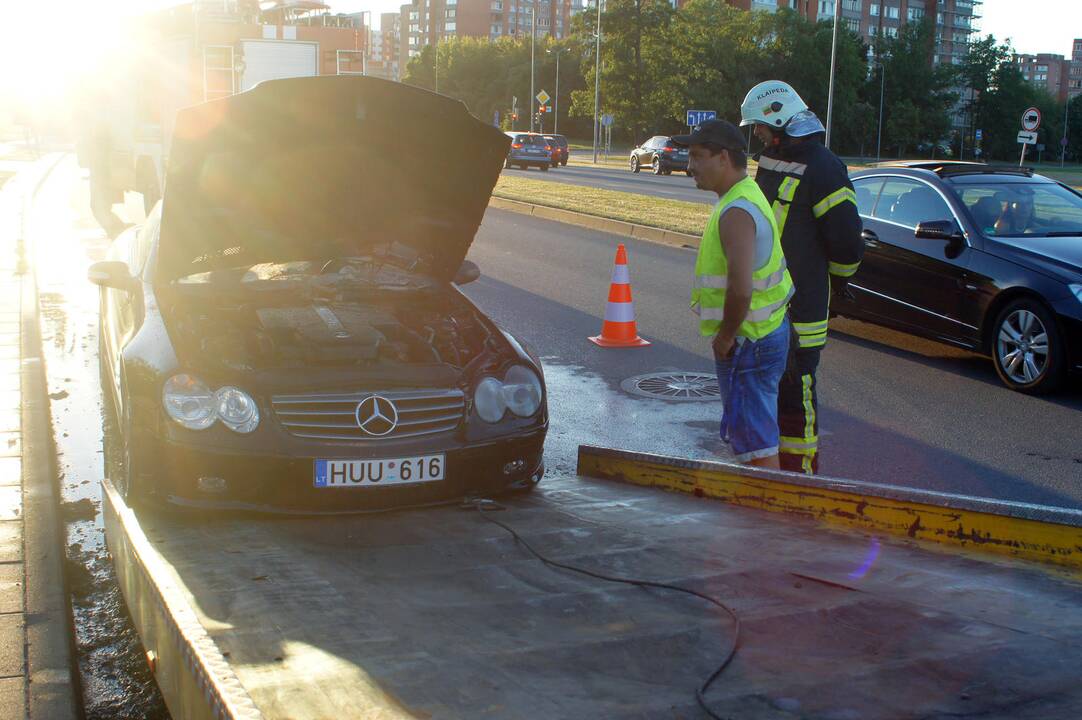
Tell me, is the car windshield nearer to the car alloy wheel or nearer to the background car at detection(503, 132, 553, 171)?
the car alloy wheel

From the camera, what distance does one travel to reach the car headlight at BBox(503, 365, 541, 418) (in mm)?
5168

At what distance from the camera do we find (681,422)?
757 cm

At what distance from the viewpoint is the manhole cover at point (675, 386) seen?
8250 mm

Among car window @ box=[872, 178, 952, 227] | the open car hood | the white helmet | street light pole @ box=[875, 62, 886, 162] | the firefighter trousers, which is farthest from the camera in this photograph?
street light pole @ box=[875, 62, 886, 162]

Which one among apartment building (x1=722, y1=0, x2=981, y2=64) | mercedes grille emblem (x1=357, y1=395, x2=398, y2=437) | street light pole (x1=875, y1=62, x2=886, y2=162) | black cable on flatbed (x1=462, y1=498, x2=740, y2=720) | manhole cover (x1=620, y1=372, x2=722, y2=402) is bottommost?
manhole cover (x1=620, y1=372, x2=722, y2=402)

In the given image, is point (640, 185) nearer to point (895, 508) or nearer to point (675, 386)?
point (675, 386)

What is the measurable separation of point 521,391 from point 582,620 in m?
1.85

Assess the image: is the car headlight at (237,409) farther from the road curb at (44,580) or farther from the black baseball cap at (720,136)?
the black baseball cap at (720,136)

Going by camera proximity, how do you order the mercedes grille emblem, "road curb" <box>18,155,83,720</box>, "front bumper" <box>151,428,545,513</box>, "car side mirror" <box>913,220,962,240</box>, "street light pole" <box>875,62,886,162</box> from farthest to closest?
1. "street light pole" <box>875,62,886,162</box>
2. "car side mirror" <box>913,220,962,240</box>
3. the mercedes grille emblem
4. "front bumper" <box>151,428,545,513</box>
5. "road curb" <box>18,155,83,720</box>

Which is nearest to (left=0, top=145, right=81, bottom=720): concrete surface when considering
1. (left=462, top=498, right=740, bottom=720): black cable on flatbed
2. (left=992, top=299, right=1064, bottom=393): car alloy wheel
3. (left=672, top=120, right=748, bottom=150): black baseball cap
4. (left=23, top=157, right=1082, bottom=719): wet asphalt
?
(left=23, top=157, right=1082, bottom=719): wet asphalt

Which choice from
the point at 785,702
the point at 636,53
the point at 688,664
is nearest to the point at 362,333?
the point at 688,664

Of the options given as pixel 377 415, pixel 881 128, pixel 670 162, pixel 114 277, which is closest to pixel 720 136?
pixel 377 415

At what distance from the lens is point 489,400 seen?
5098 mm

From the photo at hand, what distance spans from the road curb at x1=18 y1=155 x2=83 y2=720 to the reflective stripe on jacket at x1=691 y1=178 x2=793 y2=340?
278 centimetres
